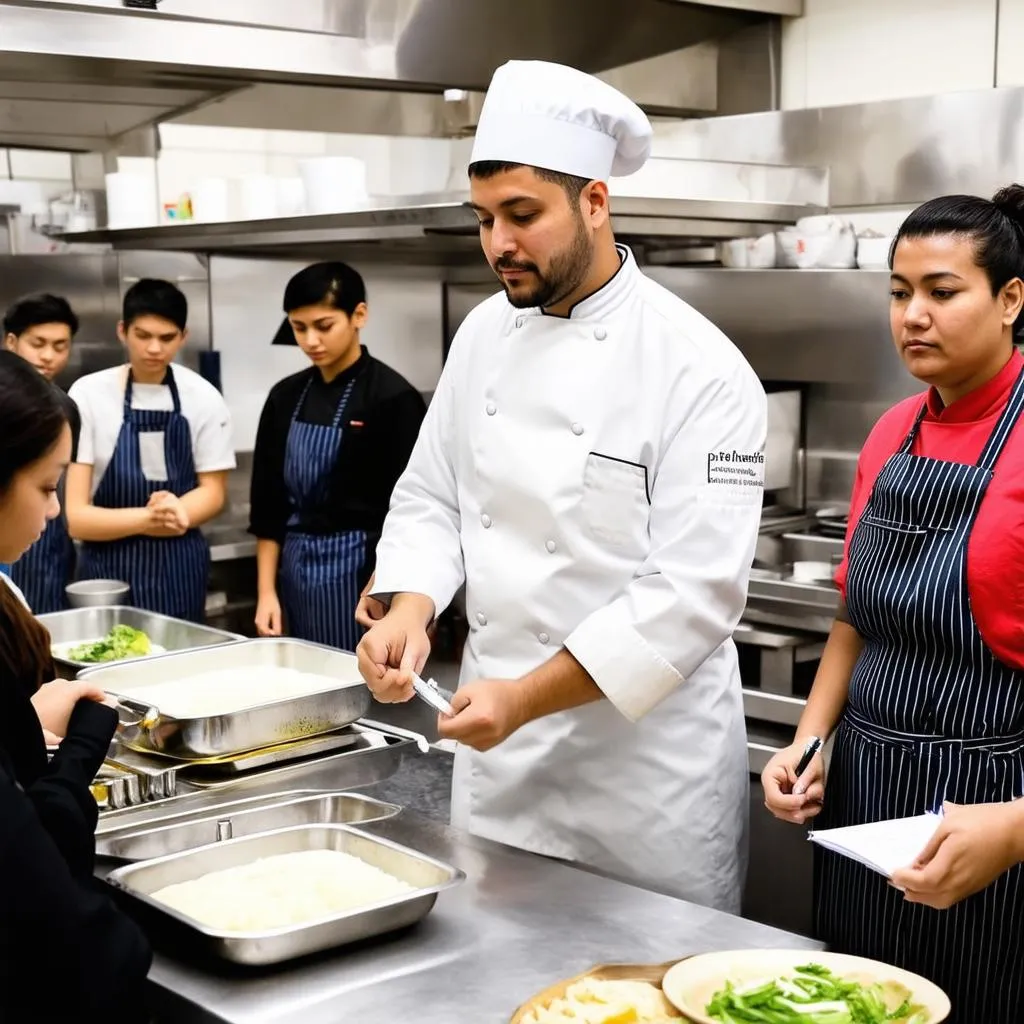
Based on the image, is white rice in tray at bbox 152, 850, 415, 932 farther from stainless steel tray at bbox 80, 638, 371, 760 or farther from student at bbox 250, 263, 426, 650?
student at bbox 250, 263, 426, 650

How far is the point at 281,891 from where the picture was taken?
5.08 ft

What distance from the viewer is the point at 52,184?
15.1 feet

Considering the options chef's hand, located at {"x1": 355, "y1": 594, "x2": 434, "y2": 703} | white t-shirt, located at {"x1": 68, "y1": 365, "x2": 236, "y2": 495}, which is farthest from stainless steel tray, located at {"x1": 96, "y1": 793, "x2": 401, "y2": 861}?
white t-shirt, located at {"x1": 68, "y1": 365, "x2": 236, "y2": 495}

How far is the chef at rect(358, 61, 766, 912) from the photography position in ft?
5.97

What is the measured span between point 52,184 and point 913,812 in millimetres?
3848

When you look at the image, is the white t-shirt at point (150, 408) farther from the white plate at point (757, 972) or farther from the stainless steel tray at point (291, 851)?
the white plate at point (757, 972)

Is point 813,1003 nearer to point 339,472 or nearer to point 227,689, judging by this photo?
point 227,689

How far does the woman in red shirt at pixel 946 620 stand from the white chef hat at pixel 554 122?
0.42 m

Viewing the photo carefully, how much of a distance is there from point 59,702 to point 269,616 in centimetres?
205

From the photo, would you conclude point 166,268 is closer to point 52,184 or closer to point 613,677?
point 52,184

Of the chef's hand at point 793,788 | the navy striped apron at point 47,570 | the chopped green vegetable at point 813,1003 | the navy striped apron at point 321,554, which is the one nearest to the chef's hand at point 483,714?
the chef's hand at point 793,788

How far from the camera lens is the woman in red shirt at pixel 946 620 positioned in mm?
1698

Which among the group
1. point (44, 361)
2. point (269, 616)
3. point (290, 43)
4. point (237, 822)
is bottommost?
point (269, 616)

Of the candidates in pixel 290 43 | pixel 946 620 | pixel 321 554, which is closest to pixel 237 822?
pixel 946 620
